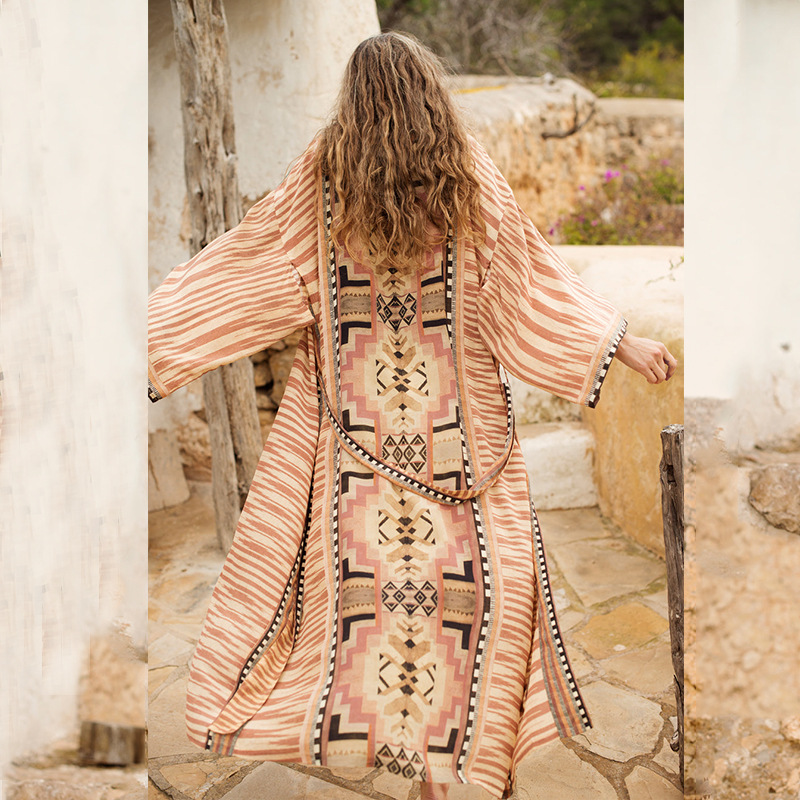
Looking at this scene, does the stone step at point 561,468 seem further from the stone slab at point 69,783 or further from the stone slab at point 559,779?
the stone slab at point 69,783

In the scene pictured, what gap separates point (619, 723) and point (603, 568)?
3.73 ft

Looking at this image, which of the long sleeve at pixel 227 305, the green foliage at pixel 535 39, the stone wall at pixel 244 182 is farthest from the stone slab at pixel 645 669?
the green foliage at pixel 535 39

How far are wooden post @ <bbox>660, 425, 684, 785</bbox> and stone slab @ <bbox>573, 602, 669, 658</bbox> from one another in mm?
717

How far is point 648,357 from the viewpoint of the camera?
76.7 inches

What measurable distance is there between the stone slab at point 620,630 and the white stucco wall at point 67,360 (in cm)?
198

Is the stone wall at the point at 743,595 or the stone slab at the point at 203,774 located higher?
the stone wall at the point at 743,595

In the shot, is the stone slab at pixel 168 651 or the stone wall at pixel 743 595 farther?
the stone slab at pixel 168 651

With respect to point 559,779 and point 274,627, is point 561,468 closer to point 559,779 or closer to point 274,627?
point 559,779

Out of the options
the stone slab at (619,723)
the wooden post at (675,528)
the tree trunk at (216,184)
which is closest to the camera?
the wooden post at (675,528)

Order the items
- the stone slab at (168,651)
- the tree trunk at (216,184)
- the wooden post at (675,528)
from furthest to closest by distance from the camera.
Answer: the tree trunk at (216,184) < the stone slab at (168,651) < the wooden post at (675,528)

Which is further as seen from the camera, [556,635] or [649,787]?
[649,787]

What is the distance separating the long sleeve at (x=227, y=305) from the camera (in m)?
2.01

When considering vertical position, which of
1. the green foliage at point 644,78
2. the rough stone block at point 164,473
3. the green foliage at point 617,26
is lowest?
the rough stone block at point 164,473

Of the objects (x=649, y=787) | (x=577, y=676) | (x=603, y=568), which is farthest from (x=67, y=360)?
(x=603, y=568)
